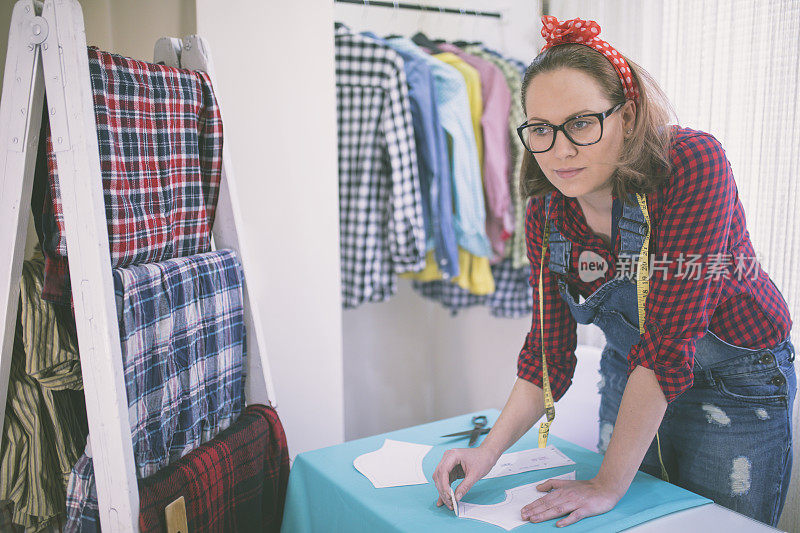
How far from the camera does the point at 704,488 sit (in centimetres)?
124

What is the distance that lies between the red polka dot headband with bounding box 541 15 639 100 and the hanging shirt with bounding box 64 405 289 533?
3.38 ft

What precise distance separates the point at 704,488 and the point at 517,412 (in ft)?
1.25

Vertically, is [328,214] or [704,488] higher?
[328,214]

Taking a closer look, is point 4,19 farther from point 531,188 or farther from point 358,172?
point 531,188

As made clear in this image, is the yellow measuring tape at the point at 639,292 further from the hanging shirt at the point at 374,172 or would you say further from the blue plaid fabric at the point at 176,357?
the hanging shirt at the point at 374,172

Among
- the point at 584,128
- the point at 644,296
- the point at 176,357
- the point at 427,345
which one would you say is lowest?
the point at 427,345

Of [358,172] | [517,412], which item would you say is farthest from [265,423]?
[358,172]

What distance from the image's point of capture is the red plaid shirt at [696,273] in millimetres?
1064

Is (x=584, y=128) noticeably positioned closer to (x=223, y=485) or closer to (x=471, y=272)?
(x=223, y=485)

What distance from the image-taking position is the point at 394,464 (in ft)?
4.37

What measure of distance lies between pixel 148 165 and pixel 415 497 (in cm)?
83

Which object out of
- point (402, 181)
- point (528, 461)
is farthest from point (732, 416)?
point (402, 181)

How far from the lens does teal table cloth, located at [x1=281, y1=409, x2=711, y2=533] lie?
3.53 feet

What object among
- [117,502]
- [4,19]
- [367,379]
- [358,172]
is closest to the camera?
[117,502]
